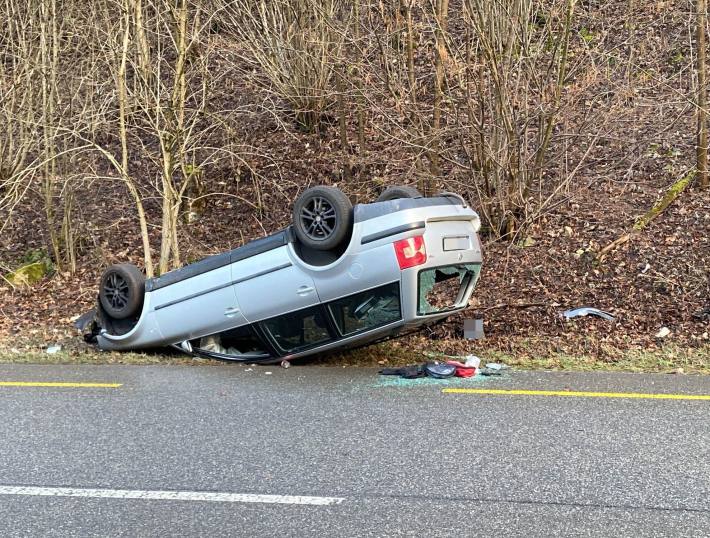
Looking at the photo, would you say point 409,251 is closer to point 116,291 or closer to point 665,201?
point 116,291

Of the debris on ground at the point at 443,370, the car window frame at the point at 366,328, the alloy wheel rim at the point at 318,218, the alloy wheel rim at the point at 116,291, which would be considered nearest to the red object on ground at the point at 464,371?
the debris on ground at the point at 443,370

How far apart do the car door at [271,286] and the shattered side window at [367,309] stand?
294 mm

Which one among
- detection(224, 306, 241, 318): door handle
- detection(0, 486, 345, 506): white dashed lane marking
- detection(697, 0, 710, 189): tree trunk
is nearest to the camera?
detection(0, 486, 345, 506): white dashed lane marking

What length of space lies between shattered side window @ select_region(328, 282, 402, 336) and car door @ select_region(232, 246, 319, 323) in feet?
0.97

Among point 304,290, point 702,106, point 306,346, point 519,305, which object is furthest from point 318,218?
point 702,106

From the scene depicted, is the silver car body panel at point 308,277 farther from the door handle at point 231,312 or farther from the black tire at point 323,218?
the black tire at point 323,218

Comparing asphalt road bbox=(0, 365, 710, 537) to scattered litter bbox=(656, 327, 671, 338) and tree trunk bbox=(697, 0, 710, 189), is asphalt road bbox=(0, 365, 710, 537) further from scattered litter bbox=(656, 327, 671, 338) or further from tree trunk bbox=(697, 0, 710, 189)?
tree trunk bbox=(697, 0, 710, 189)

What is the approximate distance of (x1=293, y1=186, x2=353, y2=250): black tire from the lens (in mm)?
7738

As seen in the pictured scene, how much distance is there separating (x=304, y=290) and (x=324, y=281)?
265mm

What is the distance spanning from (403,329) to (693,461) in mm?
3542

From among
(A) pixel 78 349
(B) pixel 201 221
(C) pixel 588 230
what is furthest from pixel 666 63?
(A) pixel 78 349

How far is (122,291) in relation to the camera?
9.40 m

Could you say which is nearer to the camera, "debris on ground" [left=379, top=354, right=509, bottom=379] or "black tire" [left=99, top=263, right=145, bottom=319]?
"debris on ground" [left=379, top=354, right=509, bottom=379]

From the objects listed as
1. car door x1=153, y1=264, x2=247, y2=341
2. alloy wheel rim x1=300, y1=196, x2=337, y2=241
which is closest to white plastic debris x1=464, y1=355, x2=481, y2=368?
alloy wheel rim x1=300, y1=196, x2=337, y2=241
